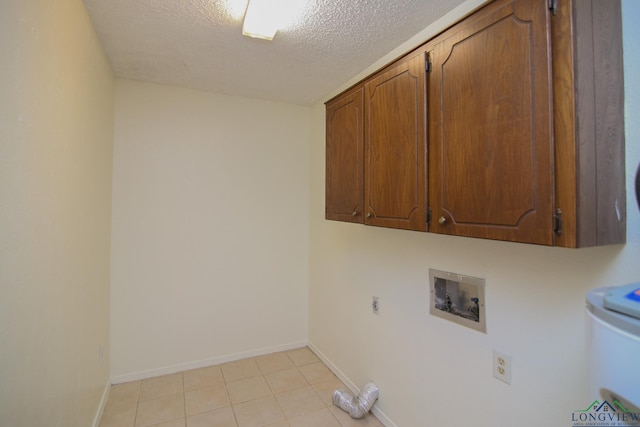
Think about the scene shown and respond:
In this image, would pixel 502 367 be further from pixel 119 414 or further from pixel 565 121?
pixel 119 414

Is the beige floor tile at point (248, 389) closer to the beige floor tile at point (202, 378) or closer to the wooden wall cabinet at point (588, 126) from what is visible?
the beige floor tile at point (202, 378)

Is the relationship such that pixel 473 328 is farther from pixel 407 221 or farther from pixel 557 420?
pixel 407 221

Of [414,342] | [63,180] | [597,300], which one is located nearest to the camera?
[597,300]

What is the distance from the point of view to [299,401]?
2.31 metres

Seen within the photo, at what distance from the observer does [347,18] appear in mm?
1733

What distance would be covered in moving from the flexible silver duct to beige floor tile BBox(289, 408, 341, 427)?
0.11 m

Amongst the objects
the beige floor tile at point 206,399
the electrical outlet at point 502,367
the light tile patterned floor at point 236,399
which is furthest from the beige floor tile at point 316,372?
the electrical outlet at point 502,367

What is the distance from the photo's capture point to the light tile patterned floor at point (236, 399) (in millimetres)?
2090

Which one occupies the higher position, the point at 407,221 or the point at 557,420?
the point at 407,221

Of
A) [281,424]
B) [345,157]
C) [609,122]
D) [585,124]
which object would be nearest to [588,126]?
[585,124]

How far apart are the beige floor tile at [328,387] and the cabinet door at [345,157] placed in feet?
4.62

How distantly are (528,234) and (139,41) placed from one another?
240 centimetres

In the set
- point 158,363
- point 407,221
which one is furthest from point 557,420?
point 158,363

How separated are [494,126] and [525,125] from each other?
107 mm
